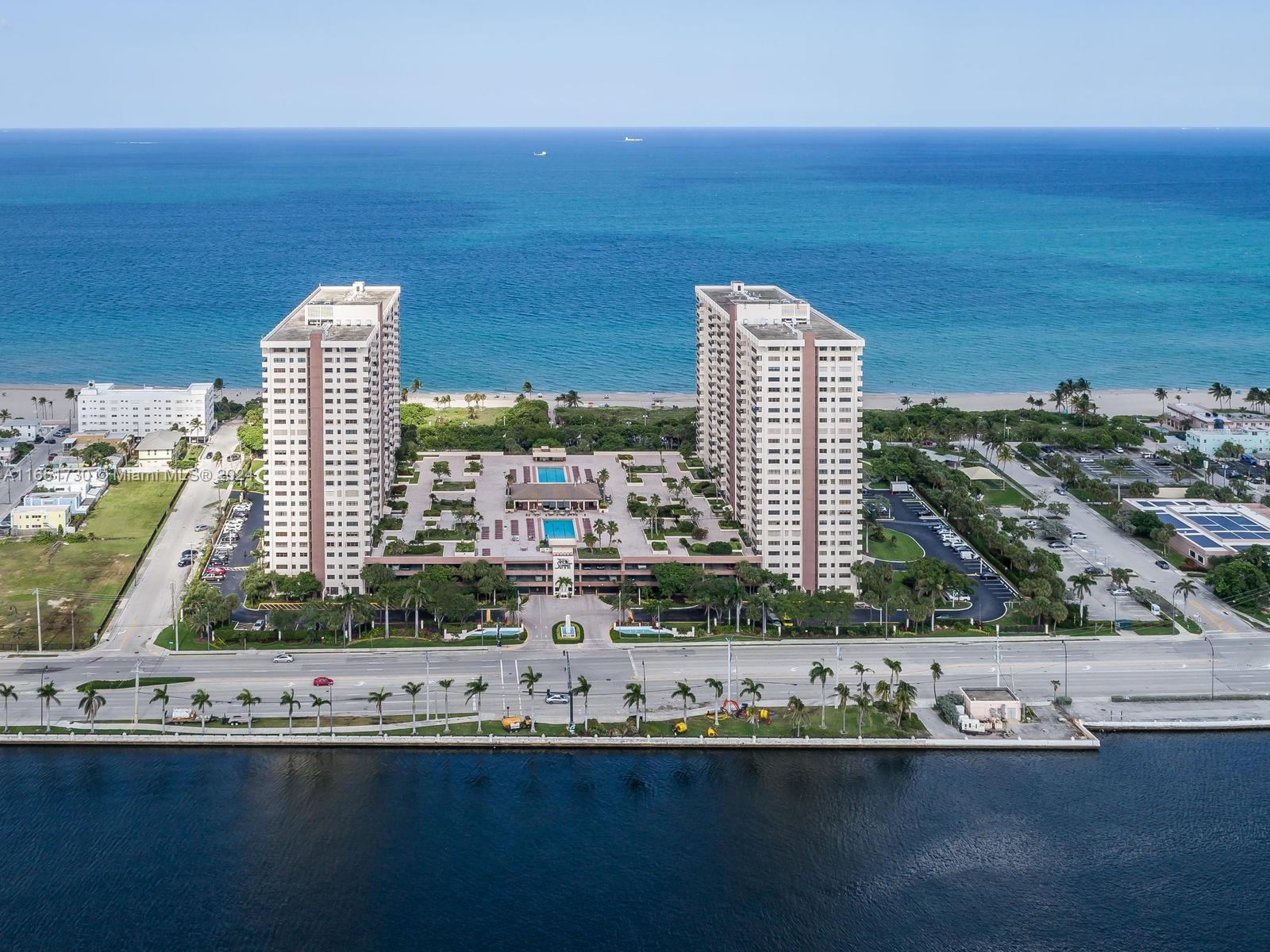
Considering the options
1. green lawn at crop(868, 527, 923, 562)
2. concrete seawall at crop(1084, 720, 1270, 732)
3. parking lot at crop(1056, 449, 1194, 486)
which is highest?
parking lot at crop(1056, 449, 1194, 486)

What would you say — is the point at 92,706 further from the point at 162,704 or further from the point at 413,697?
the point at 413,697

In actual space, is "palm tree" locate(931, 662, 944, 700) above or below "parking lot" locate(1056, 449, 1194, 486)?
below

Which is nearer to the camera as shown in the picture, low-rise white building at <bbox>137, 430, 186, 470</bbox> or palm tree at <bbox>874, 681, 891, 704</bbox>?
palm tree at <bbox>874, 681, 891, 704</bbox>

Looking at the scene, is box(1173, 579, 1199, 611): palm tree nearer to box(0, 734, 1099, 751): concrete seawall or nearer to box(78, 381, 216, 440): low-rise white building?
box(0, 734, 1099, 751): concrete seawall

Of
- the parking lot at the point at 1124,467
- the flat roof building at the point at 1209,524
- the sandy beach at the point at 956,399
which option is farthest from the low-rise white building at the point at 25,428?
the flat roof building at the point at 1209,524

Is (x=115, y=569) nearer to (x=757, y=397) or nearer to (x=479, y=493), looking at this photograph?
(x=479, y=493)

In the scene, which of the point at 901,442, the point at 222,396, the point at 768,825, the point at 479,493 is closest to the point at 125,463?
the point at 222,396

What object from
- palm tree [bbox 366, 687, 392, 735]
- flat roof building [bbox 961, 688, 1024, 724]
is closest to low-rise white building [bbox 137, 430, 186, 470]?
palm tree [bbox 366, 687, 392, 735]
